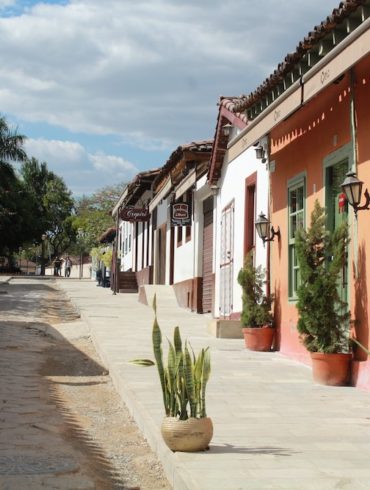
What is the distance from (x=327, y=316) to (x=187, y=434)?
3.48 m

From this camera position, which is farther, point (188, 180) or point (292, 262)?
point (188, 180)

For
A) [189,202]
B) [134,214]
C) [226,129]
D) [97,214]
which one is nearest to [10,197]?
[97,214]

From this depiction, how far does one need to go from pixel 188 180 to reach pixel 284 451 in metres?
12.9

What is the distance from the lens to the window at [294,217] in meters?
10.6

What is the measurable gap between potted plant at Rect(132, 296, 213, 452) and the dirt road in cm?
33

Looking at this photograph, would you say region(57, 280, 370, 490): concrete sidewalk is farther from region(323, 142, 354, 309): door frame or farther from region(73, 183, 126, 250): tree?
region(73, 183, 126, 250): tree

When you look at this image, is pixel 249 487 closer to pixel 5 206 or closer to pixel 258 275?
pixel 258 275

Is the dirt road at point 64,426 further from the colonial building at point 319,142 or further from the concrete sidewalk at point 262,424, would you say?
the colonial building at point 319,142

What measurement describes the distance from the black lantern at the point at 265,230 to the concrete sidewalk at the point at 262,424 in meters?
1.73

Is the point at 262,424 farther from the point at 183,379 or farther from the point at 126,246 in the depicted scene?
the point at 126,246

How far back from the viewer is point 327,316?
8328 millimetres

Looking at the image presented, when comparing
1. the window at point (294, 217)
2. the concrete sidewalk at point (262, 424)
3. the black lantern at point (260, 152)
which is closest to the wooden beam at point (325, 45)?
the window at point (294, 217)

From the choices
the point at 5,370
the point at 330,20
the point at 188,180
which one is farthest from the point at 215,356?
the point at 188,180

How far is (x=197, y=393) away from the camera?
5.30 m
